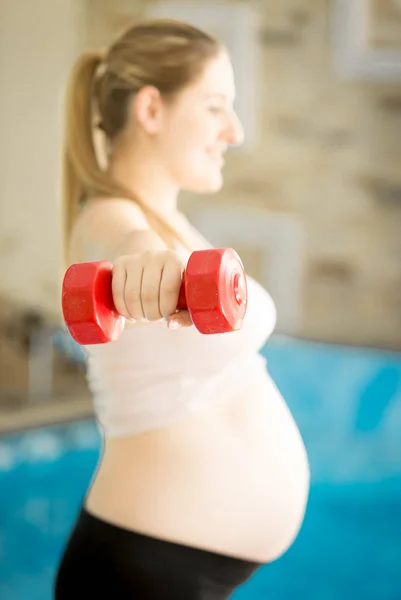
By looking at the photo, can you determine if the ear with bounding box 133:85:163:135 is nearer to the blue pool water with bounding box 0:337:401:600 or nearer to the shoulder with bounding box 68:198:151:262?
the shoulder with bounding box 68:198:151:262

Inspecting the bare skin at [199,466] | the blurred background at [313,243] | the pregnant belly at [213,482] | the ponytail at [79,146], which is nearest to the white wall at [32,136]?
the blurred background at [313,243]

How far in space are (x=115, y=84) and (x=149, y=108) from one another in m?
0.04

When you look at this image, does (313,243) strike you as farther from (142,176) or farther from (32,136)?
(32,136)

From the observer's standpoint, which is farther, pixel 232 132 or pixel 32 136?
pixel 32 136

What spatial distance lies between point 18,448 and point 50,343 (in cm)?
A: 20

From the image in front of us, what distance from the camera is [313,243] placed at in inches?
33.9

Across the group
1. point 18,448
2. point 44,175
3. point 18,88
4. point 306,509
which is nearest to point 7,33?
point 18,88

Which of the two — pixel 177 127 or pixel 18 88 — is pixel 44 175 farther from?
pixel 177 127

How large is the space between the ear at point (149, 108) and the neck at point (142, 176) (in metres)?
0.03

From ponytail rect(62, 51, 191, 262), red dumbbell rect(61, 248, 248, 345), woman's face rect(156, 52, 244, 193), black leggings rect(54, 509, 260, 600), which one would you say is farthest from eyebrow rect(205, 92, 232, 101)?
black leggings rect(54, 509, 260, 600)

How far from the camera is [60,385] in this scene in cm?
104

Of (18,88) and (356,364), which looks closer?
(356,364)

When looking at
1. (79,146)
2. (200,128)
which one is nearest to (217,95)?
(200,128)

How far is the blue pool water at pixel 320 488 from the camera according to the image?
743mm
